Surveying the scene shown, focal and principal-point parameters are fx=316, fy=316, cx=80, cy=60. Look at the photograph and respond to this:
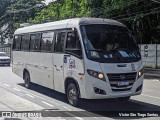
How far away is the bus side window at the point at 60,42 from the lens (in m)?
10.8

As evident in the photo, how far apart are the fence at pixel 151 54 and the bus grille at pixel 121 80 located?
20775 mm

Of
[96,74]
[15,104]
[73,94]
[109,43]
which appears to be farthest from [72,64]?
[15,104]

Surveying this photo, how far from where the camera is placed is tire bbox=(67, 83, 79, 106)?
982cm

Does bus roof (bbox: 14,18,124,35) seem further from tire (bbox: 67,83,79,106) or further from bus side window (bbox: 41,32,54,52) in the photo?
tire (bbox: 67,83,79,106)

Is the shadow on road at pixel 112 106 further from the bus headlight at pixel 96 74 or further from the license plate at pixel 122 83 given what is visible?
the bus headlight at pixel 96 74

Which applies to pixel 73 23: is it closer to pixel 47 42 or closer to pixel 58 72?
pixel 58 72

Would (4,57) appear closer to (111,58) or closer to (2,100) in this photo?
(2,100)

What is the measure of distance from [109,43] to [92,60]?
36.8 inches

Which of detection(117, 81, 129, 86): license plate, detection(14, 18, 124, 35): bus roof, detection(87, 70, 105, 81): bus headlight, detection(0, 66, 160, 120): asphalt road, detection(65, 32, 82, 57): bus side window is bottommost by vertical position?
detection(0, 66, 160, 120): asphalt road

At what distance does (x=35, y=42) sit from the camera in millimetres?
13438

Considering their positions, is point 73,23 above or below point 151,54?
above

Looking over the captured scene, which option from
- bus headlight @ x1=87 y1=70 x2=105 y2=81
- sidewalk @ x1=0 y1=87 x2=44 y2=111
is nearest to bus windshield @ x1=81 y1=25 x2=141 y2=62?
bus headlight @ x1=87 y1=70 x2=105 y2=81

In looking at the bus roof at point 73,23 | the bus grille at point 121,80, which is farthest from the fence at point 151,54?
the bus grille at point 121,80

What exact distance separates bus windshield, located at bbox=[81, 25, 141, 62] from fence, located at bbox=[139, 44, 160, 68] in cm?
2011
